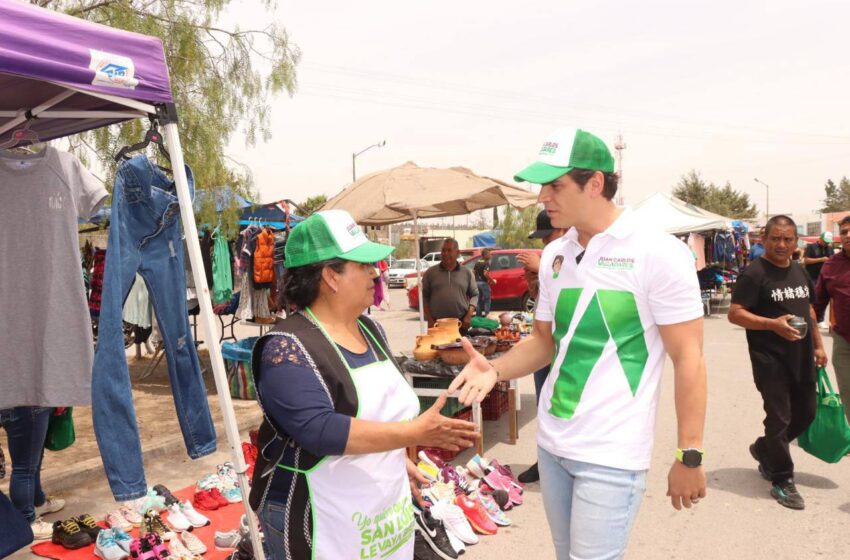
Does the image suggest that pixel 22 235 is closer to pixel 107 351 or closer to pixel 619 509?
pixel 107 351

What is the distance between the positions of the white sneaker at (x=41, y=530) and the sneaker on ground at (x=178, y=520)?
0.73 metres

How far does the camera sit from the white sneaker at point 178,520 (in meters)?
4.28

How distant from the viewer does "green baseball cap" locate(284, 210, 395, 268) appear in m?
2.14

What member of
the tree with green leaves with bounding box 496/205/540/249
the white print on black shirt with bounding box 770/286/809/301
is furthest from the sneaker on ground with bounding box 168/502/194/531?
the tree with green leaves with bounding box 496/205/540/249

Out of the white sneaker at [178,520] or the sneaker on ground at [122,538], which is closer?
the sneaker on ground at [122,538]

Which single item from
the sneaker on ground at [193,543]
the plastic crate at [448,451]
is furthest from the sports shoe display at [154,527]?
the plastic crate at [448,451]

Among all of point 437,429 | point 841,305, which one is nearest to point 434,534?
point 437,429

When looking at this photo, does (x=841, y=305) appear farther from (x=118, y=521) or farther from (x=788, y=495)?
(x=118, y=521)

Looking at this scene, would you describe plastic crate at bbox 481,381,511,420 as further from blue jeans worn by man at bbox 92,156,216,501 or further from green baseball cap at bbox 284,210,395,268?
green baseball cap at bbox 284,210,395,268

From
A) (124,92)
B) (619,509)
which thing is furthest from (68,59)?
(619,509)

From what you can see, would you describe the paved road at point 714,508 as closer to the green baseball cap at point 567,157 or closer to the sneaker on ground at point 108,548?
the sneaker on ground at point 108,548

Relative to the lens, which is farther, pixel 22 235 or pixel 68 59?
pixel 22 235

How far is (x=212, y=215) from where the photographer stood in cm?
750

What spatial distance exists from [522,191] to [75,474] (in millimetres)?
5722
